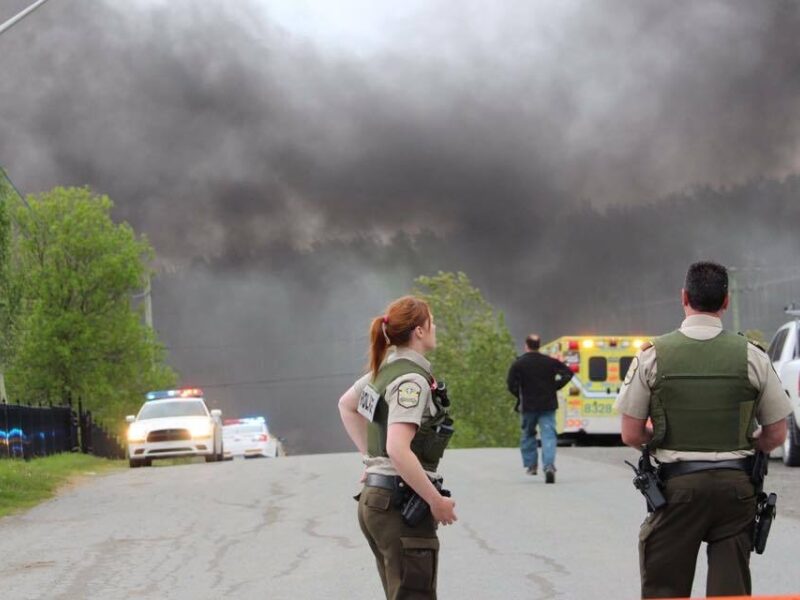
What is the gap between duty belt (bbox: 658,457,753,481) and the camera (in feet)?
16.2

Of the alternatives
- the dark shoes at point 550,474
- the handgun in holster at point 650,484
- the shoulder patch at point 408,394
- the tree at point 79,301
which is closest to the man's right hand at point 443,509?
the shoulder patch at point 408,394

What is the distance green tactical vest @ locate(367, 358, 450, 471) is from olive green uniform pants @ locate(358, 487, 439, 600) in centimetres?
17

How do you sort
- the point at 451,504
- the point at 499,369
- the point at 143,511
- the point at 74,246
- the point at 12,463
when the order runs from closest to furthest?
the point at 451,504
the point at 143,511
the point at 12,463
the point at 74,246
the point at 499,369

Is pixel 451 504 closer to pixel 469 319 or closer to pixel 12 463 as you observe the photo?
pixel 12 463

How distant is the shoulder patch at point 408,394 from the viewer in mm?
4793

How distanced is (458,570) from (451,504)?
16.5ft

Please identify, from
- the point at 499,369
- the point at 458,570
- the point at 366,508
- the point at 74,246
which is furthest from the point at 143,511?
the point at 499,369

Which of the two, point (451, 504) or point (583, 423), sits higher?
point (451, 504)

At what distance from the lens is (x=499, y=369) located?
283ft

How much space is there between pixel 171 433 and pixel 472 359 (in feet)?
197

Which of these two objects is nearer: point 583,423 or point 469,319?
point 583,423

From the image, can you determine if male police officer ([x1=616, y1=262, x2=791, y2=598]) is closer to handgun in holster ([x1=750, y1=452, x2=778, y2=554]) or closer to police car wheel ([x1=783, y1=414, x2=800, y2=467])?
handgun in holster ([x1=750, y1=452, x2=778, y2=554])

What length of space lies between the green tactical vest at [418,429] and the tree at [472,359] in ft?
264

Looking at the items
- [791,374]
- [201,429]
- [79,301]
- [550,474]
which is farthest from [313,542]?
[79,301]
